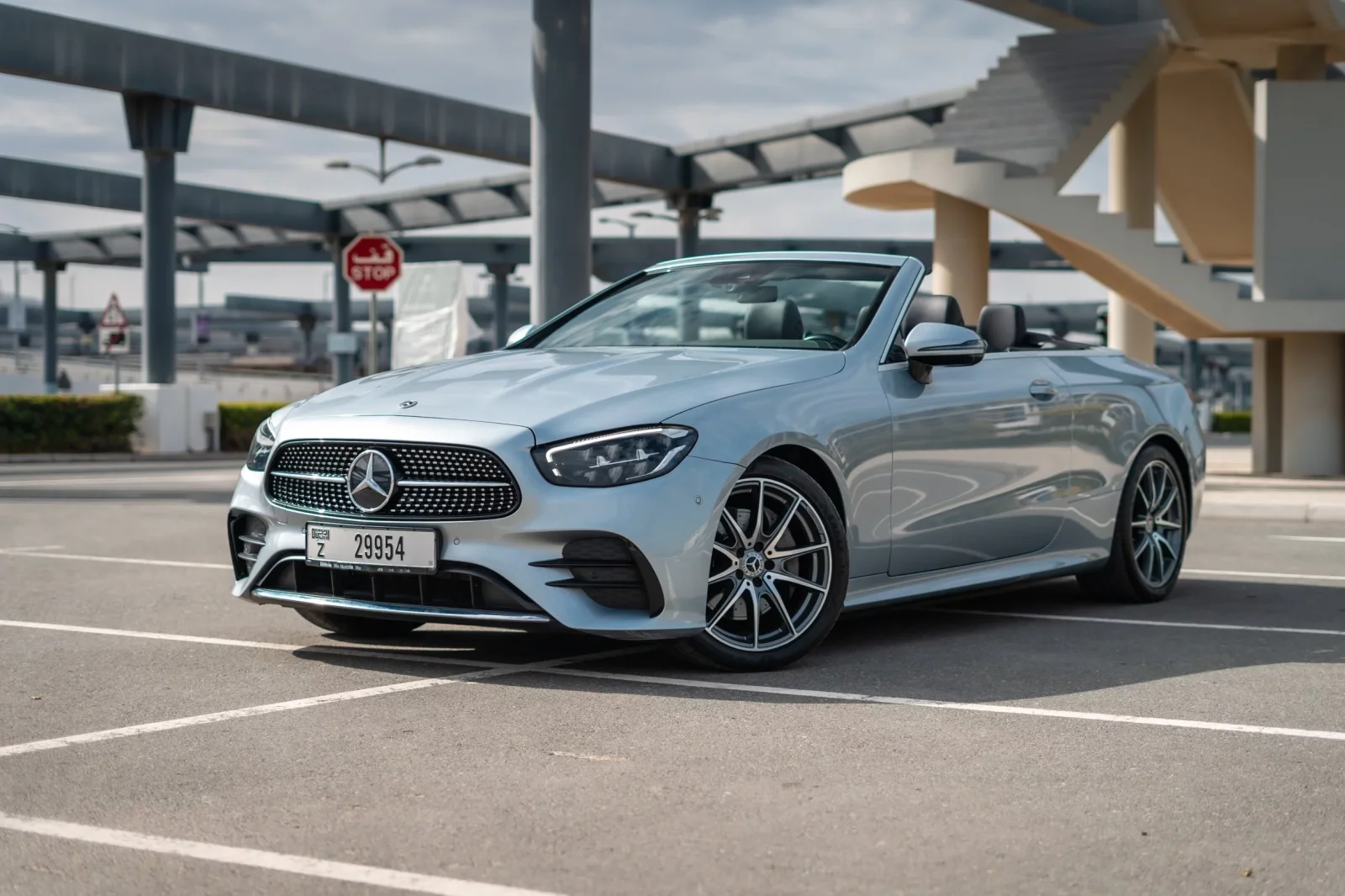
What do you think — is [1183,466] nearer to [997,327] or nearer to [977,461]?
[997,327]

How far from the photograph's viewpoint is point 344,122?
31.0 m

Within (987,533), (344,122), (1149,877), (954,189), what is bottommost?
(1149,877)

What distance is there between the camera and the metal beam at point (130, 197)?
4056 centimetres

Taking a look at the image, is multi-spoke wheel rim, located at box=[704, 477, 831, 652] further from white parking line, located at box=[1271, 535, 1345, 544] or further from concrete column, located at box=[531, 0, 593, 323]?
concrete column, located at box=[531, 0, 593, 323]

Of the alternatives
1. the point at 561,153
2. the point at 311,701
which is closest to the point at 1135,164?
the point at 561,153

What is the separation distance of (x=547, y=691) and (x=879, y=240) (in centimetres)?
5734

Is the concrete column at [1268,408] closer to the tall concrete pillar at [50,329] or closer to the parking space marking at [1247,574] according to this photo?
the parking space marking at [1247,574]

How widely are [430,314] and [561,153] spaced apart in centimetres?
439

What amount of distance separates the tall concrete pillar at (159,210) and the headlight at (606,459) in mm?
25426

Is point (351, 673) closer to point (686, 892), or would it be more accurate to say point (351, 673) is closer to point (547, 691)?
point (547, 691)

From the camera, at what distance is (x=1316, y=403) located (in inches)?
918

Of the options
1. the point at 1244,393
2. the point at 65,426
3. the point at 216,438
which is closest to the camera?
the point at 65,426

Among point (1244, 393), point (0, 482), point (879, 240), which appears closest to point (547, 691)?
point (0, 482)

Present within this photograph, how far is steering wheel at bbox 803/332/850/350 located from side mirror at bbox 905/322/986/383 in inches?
9.4
